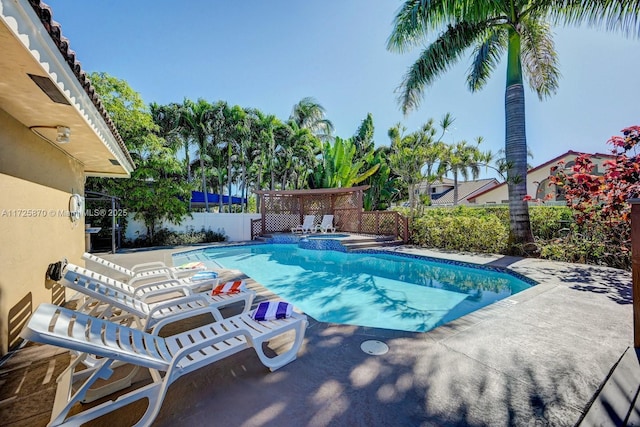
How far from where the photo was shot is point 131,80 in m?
12.9

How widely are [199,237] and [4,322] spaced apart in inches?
462

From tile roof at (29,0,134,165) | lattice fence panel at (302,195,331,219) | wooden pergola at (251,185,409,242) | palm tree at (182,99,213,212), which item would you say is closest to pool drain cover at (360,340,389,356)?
tile roof at (29,0,134,165)

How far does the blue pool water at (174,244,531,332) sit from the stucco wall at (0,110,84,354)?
166 inches

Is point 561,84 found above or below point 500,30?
below

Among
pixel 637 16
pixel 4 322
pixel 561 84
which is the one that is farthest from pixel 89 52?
pixel 561 84

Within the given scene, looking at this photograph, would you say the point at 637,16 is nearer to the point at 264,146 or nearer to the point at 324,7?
the point at 324,7

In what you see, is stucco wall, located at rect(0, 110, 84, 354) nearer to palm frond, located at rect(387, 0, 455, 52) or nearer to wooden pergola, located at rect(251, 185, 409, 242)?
palm frond, located at rect(387, 0, 455, 52)

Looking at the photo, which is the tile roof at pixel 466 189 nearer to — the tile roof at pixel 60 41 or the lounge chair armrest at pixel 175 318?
the lounge chair armrest at pixel 175 318

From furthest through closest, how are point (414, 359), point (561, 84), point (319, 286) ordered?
1. point (561, 84)
2. point (319, 286)
3. point (414, 359)

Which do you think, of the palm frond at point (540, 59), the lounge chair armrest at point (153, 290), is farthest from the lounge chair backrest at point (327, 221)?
the lounge chair armrest at point (153, 290)

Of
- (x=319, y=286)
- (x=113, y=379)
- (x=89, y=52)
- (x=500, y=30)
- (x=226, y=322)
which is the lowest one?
(x=319, y=286)

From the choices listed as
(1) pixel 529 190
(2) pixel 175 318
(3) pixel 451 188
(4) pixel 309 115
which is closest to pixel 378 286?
(2) pixel 175 318

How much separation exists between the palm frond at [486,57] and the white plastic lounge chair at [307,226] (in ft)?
35.1

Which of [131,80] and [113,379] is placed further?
[131,80]
